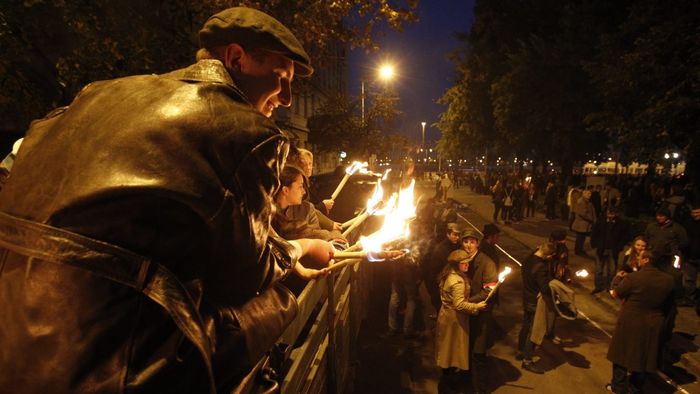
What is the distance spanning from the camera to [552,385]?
589cm

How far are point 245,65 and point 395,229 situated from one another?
1.32 meters

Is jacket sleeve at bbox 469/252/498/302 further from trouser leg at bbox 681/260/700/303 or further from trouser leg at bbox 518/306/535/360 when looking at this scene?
trouser leg at bbox 681/260/700/303

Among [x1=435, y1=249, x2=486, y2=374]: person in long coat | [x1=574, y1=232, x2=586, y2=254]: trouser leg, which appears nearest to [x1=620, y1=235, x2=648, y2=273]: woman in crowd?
[x1=435, y1=249, x2=486, y2=374]: person in long coat

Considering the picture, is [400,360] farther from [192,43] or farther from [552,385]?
[192,43]

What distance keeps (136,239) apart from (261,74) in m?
0.80

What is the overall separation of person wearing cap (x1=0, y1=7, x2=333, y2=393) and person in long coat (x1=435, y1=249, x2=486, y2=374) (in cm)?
460

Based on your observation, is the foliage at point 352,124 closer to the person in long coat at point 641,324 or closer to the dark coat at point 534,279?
the dark coat at point 534,279

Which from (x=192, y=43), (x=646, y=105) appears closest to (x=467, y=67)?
(x=646, y=105)

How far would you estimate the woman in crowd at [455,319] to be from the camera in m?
5.41

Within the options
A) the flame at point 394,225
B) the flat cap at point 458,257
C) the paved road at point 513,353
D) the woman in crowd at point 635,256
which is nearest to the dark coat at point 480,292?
the flat cap at point 458,257

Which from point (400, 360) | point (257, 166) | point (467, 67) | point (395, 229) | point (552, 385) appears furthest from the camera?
point (467, 67)

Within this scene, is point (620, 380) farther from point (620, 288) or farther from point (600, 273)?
point (600, 273)

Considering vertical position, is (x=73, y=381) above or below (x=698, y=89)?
below

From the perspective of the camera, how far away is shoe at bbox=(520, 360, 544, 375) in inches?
246
